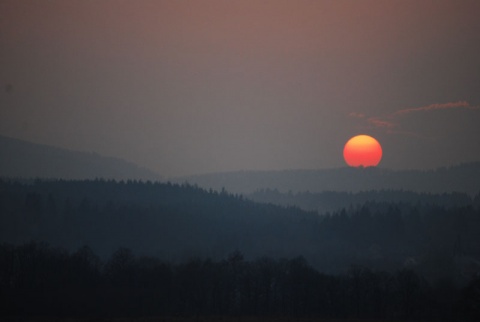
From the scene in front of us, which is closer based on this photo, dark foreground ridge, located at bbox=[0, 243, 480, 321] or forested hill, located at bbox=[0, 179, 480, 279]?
dark foreground ridge, located at bbox=[0, 243, 480, 321]

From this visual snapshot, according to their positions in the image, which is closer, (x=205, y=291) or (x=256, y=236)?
(x=205, y=291)

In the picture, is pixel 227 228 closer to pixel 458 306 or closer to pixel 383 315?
pixel 383 315

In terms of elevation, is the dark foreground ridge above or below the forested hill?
below

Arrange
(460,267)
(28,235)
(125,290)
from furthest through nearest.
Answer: (28,235), (460,267), (125,290)

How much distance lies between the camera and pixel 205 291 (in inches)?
3570

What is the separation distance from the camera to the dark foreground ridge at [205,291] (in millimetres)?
83812

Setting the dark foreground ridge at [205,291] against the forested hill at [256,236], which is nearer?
the dark foreground ridge at [205,291]

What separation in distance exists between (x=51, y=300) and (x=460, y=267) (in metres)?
92.4

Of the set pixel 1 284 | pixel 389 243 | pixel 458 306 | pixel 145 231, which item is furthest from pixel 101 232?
pixel 458 306

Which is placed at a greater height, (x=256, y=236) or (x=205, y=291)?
(x=256, y=236)

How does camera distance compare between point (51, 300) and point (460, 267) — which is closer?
point (51, 300)

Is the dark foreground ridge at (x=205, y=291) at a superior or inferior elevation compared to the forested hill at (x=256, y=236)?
inferior

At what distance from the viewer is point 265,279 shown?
303 feet

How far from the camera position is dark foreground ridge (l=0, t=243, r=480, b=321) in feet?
275
